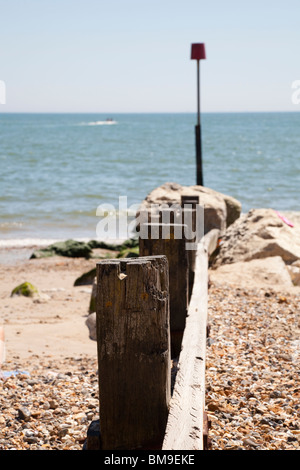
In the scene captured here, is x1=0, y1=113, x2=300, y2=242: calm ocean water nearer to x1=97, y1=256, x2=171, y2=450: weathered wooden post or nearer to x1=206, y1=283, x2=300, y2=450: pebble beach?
x1=206, y1=283, x2=300, y2=450: pebble beach

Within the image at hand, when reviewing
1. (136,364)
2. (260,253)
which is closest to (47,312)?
(260,253)

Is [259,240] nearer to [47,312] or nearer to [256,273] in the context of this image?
[256,273]

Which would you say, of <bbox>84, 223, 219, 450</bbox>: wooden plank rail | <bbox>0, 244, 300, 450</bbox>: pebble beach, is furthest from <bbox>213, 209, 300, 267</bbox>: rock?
<bbox>84, 223, 219, 450</bbox>: wooden plank rail

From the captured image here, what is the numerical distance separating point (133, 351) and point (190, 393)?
1.78 ft

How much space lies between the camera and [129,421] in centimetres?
259

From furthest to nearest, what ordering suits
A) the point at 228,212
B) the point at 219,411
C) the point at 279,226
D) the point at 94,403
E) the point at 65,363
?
the point at 228,212, the point at 279,226, the point at 65,363, the point at 94,403, the point at 219,411

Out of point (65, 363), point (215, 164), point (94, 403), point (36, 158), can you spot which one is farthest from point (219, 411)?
point (36, 158)

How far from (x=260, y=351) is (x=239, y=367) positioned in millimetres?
425

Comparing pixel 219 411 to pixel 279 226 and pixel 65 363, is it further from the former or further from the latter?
pixel 279 226

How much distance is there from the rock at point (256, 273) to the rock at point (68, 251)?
628 cm

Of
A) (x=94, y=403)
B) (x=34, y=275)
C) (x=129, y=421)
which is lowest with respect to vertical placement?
(x=34, y=275)

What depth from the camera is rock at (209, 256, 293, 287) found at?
23.0 ft

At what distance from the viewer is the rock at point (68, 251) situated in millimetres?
13525
